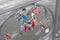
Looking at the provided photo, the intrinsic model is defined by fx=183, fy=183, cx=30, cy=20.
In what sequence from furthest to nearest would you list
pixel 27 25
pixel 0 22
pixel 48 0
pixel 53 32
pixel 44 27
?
pixel 48 0
pixel 53 32
pixel 44 27
pixel 27 25
pixel 0 22

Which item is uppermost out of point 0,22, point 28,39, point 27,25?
point 0,22

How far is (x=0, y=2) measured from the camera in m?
4.11

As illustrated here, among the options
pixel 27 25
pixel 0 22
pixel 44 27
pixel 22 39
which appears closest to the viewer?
pixel 0 22

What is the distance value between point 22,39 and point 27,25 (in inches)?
49.1

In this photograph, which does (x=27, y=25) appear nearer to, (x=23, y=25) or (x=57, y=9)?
(x=23, y=25)

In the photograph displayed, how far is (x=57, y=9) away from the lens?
1911 mm

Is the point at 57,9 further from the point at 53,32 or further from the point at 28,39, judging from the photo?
the point at 28,39

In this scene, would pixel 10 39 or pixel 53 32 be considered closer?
pixel 10 39

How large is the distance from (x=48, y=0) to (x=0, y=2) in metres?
1.13

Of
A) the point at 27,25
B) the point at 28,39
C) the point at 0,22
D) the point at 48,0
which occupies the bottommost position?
the point at 28,39

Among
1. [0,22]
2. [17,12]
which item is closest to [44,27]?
[17,12]

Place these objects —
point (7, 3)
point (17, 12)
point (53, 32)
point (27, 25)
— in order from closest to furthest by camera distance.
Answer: point (17, 12) → point (27, 25) → point (53, 32) → point (7, 3)

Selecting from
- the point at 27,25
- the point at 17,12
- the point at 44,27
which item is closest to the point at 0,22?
the point at 17,12

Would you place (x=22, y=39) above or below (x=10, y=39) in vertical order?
below
